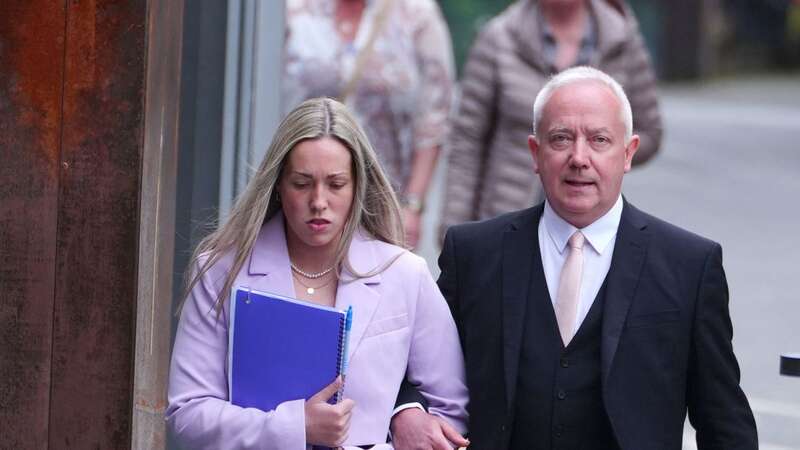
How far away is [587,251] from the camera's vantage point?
12.7ft

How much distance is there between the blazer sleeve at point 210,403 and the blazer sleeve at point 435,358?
347mm

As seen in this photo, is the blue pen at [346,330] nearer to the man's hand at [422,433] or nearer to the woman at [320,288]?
the woman at [320,288]

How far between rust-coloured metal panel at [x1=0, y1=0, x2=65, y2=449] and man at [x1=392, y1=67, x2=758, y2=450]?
0.89m

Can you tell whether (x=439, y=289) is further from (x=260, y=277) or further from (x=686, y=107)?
(x=686, y=107)

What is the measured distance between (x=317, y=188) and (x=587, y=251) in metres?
0.64

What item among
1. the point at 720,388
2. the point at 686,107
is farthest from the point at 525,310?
the point at 686,107

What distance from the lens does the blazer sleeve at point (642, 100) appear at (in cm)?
656

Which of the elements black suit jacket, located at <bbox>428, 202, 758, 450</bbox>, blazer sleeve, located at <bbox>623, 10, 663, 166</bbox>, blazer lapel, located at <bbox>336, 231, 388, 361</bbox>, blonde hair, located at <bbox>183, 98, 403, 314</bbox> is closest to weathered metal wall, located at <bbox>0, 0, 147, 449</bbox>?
blonde hair, located at <bbox>183, 98, 403, 314</bbox>

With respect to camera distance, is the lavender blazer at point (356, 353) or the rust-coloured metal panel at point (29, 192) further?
the rust-coloured metal panel at point (29, 192)

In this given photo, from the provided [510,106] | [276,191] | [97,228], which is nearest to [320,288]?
[276,191]

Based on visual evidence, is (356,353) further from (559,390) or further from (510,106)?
(510,106)

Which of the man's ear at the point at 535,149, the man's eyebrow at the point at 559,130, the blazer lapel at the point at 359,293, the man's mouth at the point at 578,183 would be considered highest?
the man's eyebrow at the point at 559,130

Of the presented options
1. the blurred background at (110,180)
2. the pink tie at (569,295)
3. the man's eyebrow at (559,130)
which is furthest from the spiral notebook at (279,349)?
the man's eyebrow at (559,130)

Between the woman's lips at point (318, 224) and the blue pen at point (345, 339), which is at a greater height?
the woman's lips at point (318, 224)
